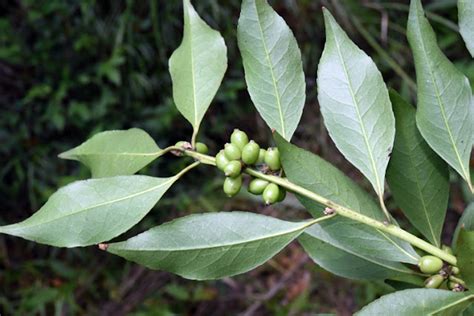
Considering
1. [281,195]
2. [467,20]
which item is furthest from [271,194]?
[467,20]

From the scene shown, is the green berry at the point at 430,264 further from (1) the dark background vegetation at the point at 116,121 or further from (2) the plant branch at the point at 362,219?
(1) the dark background vegetation at the point at 116,121

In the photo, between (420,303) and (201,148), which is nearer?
(420,303)

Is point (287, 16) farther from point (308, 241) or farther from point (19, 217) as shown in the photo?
point (308, 241)

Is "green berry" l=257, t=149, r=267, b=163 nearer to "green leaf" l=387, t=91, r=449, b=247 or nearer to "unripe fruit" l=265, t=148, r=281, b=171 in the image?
"unripe fruit" l=265, t=148, r=281, b=171

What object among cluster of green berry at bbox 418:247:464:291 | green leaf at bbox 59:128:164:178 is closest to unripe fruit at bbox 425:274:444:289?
cluster of green berry at bbox 418:247:464:291

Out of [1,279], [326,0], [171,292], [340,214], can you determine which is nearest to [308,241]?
[340,214]

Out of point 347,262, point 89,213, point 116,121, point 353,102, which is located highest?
point 353,102

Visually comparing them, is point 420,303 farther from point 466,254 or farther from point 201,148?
point 201,148
